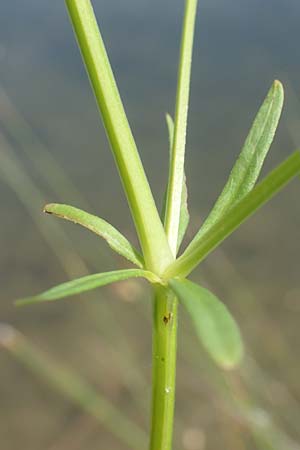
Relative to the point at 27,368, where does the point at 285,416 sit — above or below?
below

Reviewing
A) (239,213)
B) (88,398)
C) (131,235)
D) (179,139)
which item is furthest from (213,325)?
(131,235)

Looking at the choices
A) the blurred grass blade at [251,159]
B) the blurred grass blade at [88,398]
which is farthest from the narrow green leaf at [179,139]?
the blurred grass blade at [88,398]

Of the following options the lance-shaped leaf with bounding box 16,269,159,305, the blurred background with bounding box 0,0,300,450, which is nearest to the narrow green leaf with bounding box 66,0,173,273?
the lance-shaped leaf with bounding box 16,269,159,305

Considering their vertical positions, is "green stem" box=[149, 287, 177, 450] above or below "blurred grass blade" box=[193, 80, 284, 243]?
below

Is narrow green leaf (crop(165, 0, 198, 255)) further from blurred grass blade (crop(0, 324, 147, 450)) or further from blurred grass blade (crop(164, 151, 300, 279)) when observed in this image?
blurred grass blade (crop(0, 324, 147, 450))

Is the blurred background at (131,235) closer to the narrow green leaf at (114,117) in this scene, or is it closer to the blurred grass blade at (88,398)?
the blurred grass blade at (88,398)

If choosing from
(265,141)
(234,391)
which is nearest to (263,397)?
(234,391)

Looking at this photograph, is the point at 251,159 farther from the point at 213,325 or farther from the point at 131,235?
the point at 131,235

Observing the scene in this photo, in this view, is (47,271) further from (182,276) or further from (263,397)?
(182,276)
